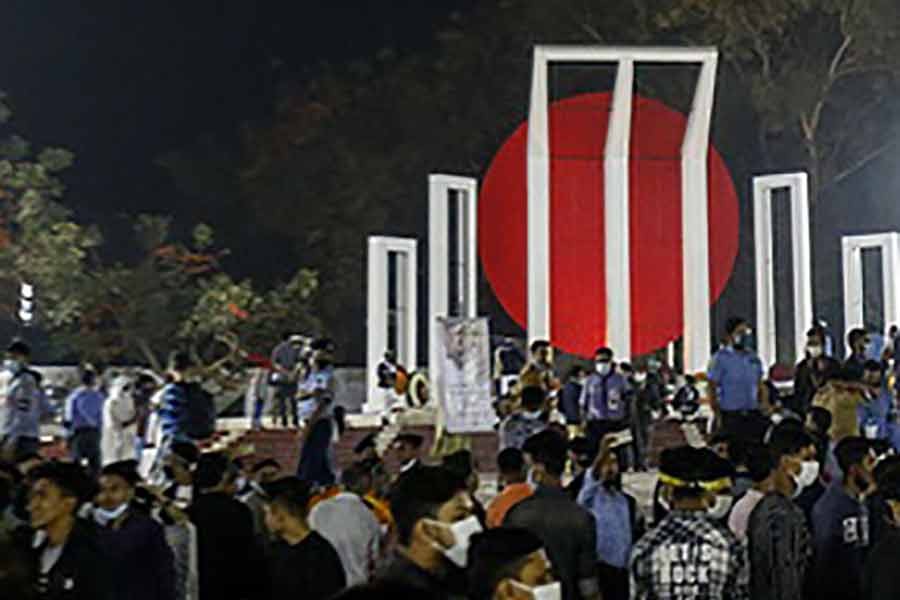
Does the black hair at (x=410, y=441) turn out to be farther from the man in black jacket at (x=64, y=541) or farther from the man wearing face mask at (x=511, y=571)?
the man wearing face mask at (x=511, y=571)

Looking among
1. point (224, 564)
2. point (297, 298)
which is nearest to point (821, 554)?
point (224, 564)

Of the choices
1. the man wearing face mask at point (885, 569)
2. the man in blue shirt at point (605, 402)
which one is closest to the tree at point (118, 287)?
the man in blue shirt at point (605, 402)

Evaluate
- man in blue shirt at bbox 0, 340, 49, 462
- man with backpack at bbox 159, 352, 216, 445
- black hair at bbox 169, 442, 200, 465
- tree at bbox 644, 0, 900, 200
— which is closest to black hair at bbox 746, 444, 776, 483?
black hair at bbox 169, 442, 200, 465

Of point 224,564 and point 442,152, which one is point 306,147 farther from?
point 224,564

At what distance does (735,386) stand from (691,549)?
5387mm

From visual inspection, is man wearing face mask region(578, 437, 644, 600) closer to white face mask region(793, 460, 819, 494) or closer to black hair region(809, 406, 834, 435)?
white face mask region(793, 460, 819, 494)

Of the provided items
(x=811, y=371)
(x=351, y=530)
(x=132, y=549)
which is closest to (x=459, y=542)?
(x=132, y=549)

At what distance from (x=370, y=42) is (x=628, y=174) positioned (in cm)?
831

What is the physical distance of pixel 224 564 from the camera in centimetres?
514

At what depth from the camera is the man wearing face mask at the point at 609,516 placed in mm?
5621

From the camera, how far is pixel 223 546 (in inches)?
203

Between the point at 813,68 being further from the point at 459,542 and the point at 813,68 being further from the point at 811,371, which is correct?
the point at 459,542

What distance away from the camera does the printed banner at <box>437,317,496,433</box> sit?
1143 centimetres

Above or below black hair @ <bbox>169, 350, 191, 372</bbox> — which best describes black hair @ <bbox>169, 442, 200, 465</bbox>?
below
